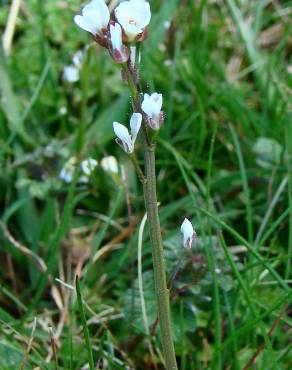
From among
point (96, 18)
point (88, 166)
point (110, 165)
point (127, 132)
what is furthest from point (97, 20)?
point (110, 165)

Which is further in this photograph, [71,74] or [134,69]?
[71,74]

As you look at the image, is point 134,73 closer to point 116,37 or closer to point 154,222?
point 116,37

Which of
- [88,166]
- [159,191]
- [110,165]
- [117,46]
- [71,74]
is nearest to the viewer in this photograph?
[117,46]

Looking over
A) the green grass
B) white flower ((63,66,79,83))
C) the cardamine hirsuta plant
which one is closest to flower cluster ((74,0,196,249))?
the cardamine hirsuta plant

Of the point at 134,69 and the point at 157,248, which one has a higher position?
the point at 134,69

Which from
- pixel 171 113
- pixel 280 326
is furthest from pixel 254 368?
pixel 171 113

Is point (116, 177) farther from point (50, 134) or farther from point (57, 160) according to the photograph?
point (50, 134)
